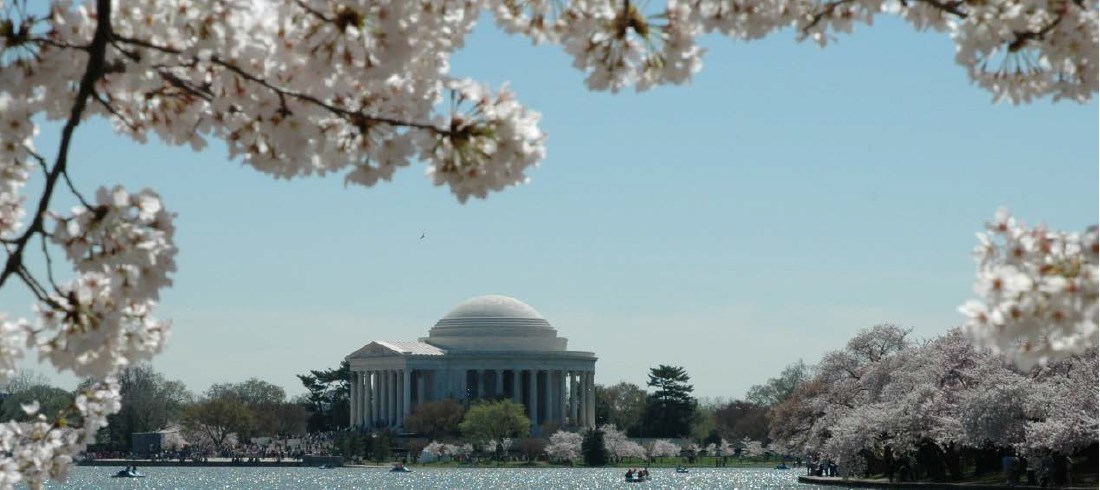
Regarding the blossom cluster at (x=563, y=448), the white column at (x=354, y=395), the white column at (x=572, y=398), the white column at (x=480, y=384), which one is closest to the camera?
the blossom cluster at (x=563, y=448)

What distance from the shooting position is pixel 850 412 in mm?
76062

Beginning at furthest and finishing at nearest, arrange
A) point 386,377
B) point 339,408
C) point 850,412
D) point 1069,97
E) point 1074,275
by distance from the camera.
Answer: point 339,408 → point 386,377 → point 850,412 → point 1069,97 → point 1074,275

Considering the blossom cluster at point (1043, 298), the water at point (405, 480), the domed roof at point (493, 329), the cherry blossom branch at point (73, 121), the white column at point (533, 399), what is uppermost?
the domed roof at point (493, 329)

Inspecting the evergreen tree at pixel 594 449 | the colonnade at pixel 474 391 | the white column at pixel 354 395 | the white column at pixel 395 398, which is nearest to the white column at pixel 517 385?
the colonnade at pixel 474 391

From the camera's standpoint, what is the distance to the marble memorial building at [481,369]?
5728 inches

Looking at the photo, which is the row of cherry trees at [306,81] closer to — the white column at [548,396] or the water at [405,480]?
the water at [405,480]

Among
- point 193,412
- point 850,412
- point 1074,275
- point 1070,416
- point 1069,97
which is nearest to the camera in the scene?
point 1074,275

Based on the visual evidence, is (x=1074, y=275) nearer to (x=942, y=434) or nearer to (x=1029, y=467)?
(x=1029, y=467)

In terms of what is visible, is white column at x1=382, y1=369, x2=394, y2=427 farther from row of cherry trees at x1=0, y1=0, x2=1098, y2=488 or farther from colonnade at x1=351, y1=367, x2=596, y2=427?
row of cherry trees at x1=0, y1=0, x2=1098, y2=488

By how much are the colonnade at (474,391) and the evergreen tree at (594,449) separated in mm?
22637

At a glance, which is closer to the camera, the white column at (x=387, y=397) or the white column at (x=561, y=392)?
the white column at (x=387, y=397)

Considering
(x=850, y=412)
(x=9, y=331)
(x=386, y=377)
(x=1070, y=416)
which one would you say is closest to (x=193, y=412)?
(x=386, y=377)

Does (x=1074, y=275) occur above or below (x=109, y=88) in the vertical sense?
below

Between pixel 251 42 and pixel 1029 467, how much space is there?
52.5 metres
